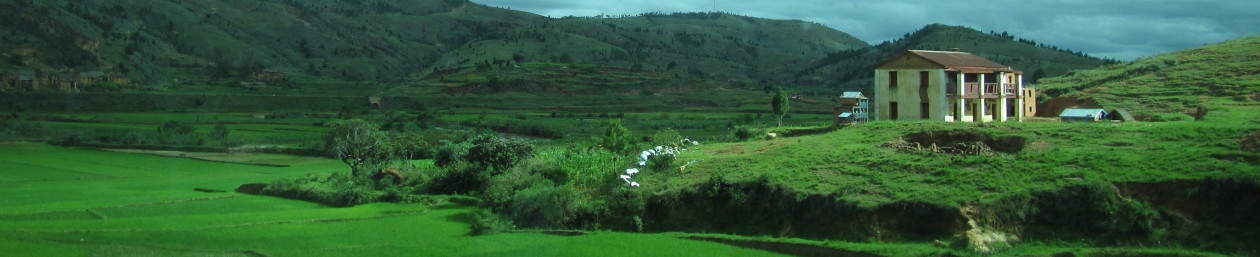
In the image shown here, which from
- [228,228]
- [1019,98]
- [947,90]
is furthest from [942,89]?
[228,228]

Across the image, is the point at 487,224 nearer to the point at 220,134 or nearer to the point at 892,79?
the point at 892,79

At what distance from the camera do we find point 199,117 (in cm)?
7406

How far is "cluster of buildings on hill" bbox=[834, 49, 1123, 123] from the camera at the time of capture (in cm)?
3431

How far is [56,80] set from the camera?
8388cm

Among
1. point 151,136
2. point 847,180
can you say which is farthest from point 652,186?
point 151,136

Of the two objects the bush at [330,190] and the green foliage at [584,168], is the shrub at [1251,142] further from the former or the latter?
the bush at [330,190]

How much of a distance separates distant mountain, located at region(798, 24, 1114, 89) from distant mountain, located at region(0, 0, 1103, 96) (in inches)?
11.9

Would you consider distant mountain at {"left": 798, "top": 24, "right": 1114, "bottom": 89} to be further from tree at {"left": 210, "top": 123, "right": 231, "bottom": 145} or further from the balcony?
tree at {"left": 210, "top": 123, "right": 231, "bottom": 145}

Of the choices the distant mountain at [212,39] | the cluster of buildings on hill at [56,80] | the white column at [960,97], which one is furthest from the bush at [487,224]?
the distant mountain at [212,39]

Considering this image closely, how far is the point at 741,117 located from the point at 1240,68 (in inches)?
1568

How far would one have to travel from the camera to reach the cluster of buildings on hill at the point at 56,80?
79562 mm

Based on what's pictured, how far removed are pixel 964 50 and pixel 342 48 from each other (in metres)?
94.2

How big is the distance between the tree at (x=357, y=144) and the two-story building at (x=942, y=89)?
21.4m

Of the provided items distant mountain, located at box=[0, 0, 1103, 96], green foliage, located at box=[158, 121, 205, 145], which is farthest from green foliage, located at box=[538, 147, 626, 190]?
distant mountain, located at box=[0, 0, 1103, 96]
